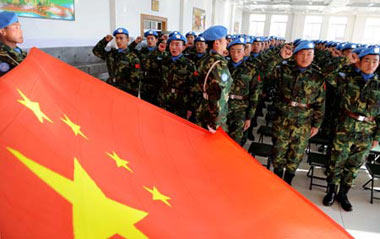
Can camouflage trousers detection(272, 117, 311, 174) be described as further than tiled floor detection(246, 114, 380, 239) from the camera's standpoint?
Yes

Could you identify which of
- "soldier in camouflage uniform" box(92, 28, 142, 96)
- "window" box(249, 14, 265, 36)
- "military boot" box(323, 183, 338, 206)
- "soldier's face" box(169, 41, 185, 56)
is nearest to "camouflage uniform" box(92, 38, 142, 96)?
"soldier in camouflage uniform" box(92, 28, 142, 96)

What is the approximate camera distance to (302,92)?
283 cm

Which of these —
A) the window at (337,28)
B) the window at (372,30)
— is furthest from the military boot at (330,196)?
the window at (372,30)

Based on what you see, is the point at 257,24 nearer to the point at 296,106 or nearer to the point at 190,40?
the point at 190,40

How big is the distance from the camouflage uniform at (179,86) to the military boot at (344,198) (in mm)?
2119

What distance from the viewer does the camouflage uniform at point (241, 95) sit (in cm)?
335

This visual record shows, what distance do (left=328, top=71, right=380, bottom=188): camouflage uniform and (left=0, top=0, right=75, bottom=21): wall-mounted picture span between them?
444 centimetres

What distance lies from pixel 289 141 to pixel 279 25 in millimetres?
25160

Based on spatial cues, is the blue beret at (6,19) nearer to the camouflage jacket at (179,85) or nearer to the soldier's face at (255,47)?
the camouflage jacket at (179,85)

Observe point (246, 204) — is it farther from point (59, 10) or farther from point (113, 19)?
point (113, 19)

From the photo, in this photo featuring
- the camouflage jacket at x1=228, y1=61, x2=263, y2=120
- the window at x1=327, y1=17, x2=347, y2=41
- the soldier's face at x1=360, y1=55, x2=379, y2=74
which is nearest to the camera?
the soldier's face at x1=360, y1=55, x2=379, y2=74

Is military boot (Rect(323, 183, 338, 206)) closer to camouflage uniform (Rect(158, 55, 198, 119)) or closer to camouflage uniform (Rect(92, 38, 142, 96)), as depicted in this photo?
camouflage uniform (Rect(158, 55, 198, 119))

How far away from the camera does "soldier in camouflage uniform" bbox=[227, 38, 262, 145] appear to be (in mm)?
3346

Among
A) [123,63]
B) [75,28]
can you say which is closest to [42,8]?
[75,28]
